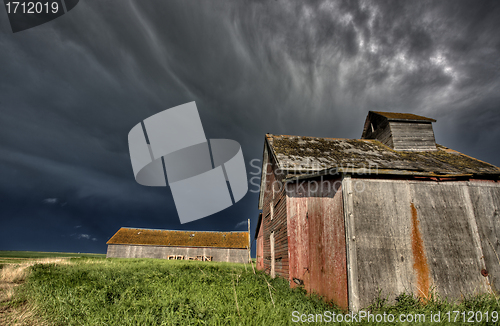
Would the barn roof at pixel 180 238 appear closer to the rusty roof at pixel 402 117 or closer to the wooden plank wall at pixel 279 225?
the wooden plank wall at pixel 279 225

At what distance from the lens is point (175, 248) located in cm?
3744

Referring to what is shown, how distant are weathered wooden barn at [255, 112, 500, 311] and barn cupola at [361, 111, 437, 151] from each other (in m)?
5.18

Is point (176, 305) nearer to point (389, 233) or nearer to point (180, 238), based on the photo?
point (389, 233)

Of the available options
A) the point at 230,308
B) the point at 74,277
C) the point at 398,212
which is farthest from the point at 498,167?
the point at 74,277

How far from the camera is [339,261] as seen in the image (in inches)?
256

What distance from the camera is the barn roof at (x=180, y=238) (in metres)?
37.7

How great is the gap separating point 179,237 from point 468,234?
129 ft

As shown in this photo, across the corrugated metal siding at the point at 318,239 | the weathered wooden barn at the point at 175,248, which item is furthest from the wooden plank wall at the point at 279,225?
the weathered wooden barn at the point at 175,248

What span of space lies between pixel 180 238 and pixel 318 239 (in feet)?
121

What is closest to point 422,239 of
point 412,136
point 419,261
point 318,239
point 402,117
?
point 419,261

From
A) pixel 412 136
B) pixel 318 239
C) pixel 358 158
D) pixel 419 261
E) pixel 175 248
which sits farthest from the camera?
pixel 175 248

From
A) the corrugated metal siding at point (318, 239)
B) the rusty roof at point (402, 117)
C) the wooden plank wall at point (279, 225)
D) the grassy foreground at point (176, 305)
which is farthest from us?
the rusty roof at point (402, 117)

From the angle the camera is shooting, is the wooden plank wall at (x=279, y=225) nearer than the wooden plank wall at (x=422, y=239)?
No

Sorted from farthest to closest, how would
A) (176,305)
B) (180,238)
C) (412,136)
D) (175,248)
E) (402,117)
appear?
(180,238) → (175,248) → (402,117) → (412,136) → (176,305)
